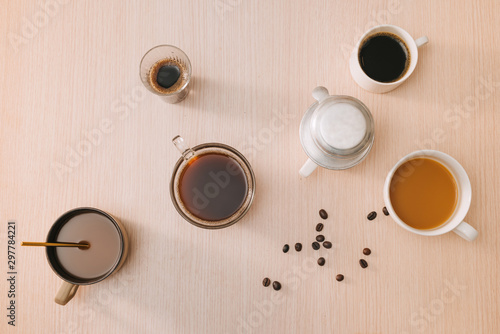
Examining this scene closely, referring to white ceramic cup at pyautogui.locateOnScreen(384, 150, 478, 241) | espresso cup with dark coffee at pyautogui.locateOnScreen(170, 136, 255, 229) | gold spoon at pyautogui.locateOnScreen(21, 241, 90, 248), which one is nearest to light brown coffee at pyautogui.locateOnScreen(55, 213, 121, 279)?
gold spoon at pyautogui.locateOnScreen(21, 241, 90, 248)

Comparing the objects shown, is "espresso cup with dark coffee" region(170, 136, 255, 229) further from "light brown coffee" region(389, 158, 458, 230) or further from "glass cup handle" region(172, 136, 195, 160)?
"light brown coffee" region(389, 158, 458, 230)

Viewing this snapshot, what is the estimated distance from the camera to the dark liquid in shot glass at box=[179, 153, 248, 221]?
40.2 inches

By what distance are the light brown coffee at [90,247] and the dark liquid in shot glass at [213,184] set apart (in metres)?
0.24

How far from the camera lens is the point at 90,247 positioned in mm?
1019

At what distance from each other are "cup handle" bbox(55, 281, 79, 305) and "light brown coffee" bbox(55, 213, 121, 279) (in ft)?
0.11

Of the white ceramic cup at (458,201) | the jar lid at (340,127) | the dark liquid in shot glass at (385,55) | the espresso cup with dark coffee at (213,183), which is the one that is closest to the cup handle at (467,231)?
the white ceramic cup at (458,201)

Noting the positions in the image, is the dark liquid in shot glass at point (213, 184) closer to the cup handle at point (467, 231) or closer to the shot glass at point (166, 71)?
the shot glass at point (166, 71)

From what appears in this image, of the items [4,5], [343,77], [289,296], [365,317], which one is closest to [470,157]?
[343,77]

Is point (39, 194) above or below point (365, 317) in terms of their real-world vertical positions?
above

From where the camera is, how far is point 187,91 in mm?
1058

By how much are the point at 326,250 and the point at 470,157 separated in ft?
1.68

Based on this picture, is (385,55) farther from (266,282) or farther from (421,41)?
(266,282)

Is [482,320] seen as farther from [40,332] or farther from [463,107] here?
[40,332]

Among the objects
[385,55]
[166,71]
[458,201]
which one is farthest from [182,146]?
[458,201]
